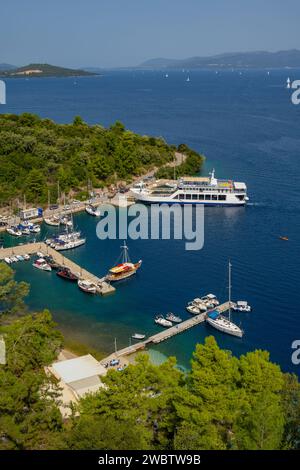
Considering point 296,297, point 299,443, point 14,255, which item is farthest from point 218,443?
point 14,255

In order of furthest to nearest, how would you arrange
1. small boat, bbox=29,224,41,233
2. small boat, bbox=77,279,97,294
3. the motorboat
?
1. the motorboat
2. small boat, bbox=29,224,41,233
3. small boat, bbox=77,279,97,294

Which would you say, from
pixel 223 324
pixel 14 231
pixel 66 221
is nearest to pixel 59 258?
pixel 14 231

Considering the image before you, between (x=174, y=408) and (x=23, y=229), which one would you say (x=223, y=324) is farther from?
(x=23, y=229)

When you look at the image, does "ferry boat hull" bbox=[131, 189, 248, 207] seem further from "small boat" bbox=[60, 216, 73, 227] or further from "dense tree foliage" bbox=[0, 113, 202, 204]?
"small boat" bbox=[60, 216, 73, 227]

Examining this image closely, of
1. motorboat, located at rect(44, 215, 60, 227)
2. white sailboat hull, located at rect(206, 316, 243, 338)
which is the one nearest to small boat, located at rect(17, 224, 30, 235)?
motorboat, located at rect(44, 215, 60, 227)
